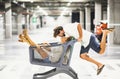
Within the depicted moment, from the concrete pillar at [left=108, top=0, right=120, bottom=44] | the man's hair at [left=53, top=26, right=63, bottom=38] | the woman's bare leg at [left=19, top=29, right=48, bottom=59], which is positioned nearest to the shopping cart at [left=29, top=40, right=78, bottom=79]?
the woman's bare leg at [left=19, top=29, right=48, bottom=59]

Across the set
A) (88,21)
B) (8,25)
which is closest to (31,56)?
(8,25)

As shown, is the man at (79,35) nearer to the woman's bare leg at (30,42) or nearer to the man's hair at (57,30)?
the man's hair at (57,30)

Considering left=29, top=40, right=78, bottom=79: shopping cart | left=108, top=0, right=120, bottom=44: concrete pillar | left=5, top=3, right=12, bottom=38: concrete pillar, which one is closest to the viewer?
left=29, top=40, right=78, bottom=79: shopping cart

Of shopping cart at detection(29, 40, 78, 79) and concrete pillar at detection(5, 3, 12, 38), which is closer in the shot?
shopping cart at detection(29, 40, 78, 79)

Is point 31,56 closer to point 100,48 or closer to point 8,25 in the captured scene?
point 100,48

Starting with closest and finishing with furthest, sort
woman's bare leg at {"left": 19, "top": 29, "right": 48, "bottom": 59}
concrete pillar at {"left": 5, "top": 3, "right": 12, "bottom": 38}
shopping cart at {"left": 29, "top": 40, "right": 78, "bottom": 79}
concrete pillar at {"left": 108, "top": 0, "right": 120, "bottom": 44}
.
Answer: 1. woman's bare leg at {"left": 19, "top": 29, "right": 48, "bottom": 59}
2. shopping cart at {"left": 29, "top": 40, "right": 78, "bottom": 79}
3. concrete pillar at {"left": 108, "top": 0, "right": 120, "bottom": 44}
4. concrete pillar at {"left": 5, "top": 3, "right": 12, "bottom": 38}

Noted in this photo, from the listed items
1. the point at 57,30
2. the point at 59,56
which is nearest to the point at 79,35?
the point at 57,30

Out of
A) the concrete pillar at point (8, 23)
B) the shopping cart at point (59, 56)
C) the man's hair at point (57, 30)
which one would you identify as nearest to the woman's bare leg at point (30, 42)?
the shopping cart at point (59, 56)

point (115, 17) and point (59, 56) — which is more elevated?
point (115, 17)

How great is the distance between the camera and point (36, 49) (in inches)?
265

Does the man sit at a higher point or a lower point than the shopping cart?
higher

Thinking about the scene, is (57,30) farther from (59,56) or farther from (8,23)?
(8,23)

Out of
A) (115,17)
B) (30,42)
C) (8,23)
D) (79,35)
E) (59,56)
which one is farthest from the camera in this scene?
(8,23)

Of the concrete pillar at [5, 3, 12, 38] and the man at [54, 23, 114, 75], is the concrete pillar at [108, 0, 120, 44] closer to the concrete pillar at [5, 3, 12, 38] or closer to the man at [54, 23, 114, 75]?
the concrete pillar at [5, 3, 12, 38]
